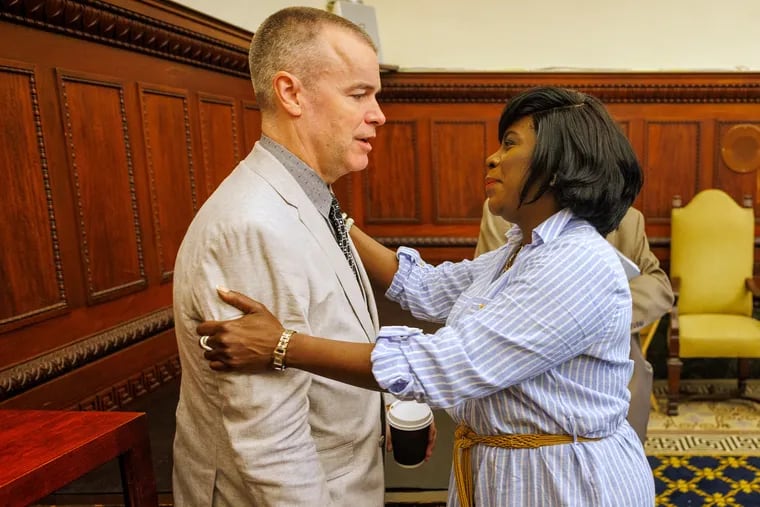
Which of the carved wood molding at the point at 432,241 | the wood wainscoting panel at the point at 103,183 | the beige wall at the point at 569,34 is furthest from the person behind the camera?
the beige wall at the point at 569,34

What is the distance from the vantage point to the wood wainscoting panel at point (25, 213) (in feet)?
5.31

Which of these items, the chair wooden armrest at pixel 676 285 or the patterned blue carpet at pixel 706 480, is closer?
the patterned blue carpet at pixel 706 480

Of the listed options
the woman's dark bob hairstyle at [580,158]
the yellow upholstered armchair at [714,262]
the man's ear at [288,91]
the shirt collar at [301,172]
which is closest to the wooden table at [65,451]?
the shirt collar at [301,172]

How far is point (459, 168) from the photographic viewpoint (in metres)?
4.22

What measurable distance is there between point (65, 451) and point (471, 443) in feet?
2.65

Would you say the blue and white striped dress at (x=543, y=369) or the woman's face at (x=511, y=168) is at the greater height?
the woman's face at (x=511, y=168)

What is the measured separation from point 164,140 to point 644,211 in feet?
11.0

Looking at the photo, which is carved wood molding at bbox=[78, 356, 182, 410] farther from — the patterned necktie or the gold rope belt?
the gold rope belt

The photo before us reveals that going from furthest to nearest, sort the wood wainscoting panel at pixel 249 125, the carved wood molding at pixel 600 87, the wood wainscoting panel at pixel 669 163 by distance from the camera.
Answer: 1. the wood wainscoting panel at pixel 669 163
2. the carved wood molding at pixel 600 87
3. the wood wainscoting panel at pixel 249 125

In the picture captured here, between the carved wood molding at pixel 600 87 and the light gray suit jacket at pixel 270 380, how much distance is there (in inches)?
122

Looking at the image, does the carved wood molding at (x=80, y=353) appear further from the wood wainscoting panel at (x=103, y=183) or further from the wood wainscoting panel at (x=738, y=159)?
the wood wainscoting panel at (x=738, y=159)

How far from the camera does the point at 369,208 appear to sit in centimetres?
429

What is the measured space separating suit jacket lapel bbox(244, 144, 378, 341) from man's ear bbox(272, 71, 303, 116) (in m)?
0.10

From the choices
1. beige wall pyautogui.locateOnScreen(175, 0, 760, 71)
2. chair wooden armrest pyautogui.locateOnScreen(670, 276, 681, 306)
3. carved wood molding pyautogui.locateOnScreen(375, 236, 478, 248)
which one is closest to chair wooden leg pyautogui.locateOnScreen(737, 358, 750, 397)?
chair wooden armrest pyautogui.locateOnScreen(670, 276, 681, 306)
